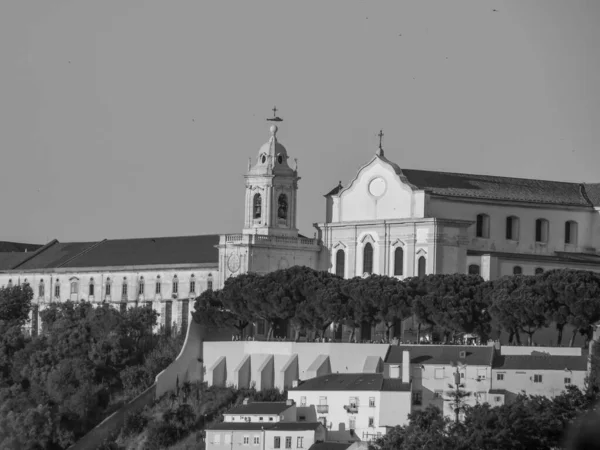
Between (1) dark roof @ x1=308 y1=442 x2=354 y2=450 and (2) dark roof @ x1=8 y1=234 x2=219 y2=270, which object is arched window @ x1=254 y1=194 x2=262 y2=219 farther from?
(1) dark roof @ x1=308 y1=442 x2=354 y2=450

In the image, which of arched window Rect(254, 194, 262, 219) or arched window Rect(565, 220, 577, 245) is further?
arched window Rect(254, 194, 262, 219)

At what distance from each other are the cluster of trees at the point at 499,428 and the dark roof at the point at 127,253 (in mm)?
26371

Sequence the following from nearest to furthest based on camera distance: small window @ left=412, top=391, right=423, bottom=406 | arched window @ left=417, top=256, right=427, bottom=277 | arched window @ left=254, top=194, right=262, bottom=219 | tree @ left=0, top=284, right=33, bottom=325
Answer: small window @ left=412, top=391, right=423, bottom=406
arched window @ left=417, top=256, right=427, bottom=277
arched window @ left=254, top=194, right=262, bottom=219
tree @ left=0, top=284, right=33, bottom=325

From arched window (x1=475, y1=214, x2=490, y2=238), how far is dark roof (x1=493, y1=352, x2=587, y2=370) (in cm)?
1430

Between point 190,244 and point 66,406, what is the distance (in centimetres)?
1747

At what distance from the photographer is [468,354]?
48.6m

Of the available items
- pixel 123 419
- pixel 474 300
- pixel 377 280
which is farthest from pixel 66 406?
pixel 474 300

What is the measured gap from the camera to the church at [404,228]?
60.1 metres

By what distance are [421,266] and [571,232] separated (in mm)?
8711

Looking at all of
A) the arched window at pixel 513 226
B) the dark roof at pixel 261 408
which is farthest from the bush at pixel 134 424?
the arched window at pixel 513 226

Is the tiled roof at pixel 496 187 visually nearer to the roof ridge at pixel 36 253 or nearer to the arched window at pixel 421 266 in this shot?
the arched window at pixel 421 266

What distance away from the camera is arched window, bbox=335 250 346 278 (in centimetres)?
6272

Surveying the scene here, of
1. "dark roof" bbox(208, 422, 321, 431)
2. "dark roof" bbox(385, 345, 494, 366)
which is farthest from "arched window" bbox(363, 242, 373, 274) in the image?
"dark roof" bbox(208, 422, 321, 431)

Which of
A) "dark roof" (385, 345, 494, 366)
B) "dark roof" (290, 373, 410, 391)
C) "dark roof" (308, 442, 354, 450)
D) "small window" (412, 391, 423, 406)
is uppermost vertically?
"dark roof" (385, 345, 494, 366)
